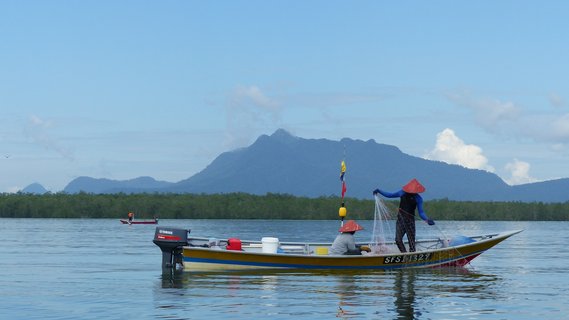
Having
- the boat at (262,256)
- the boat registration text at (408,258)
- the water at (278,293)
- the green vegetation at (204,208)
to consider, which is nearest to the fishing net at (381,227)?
the boat at (262,256)

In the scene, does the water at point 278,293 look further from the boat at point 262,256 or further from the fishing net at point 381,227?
the fishing net at point 381,227

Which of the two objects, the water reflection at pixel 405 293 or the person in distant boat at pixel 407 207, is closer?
the water reflection at pixel 405 293

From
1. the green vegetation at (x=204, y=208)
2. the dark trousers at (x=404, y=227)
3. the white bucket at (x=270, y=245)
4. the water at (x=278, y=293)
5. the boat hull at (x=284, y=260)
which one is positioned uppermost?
the green vegetation at (x=204, y=208)

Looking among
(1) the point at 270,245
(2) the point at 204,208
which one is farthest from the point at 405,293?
(2) the point at 204,208

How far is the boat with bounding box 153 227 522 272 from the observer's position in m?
33.6

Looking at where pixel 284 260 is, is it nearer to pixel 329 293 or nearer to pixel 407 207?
pixel 407 207

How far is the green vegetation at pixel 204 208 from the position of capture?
14412 cm

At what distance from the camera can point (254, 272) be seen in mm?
34281

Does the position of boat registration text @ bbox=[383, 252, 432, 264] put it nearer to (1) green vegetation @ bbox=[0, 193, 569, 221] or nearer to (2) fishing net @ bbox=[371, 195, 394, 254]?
(2) fishing net @ bbox=[371, 195, 394, 254]

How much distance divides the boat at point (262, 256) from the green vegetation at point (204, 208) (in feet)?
345

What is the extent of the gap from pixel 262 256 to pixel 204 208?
111 m

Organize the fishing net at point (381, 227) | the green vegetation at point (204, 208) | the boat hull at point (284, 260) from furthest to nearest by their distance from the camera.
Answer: the green vegetation at point (204, 208), the fishing net at point (381, 227), the boat hull at point (284, 260)

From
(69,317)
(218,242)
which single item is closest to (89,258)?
(218,242)

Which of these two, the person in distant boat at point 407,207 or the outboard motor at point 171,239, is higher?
the person in distant boat at point 407,207
